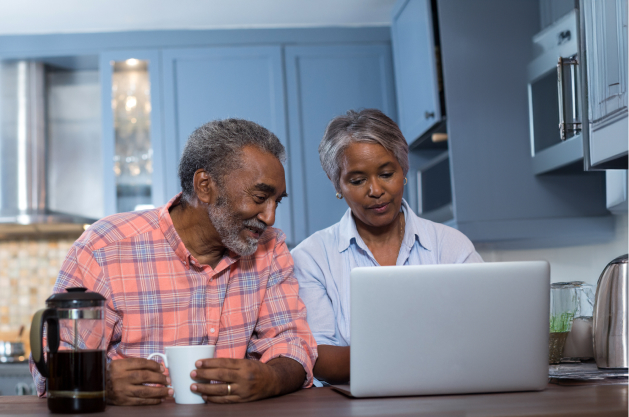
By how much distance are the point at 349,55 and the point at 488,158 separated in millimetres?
1112

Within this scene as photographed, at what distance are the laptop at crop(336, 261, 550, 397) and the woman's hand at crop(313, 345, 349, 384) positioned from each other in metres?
0.31

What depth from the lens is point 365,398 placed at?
108cm

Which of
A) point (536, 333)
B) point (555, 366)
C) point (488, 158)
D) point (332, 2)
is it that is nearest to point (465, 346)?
point (536, 333)

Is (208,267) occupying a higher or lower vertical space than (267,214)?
lower

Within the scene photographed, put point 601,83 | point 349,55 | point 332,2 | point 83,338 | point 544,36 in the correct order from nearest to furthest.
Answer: point 83,338 < point 601,83 < point 544,36 < point 332,2 < point 349,55

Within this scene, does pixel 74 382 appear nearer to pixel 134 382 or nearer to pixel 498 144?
pixel 134 382

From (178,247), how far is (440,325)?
603mm

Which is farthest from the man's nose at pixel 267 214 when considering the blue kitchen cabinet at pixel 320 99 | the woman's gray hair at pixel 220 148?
the blue kitchen cabinet at pixel 320 99

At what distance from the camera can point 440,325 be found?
1.06 meters

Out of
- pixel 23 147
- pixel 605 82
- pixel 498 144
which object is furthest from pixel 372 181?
pixel 23 147

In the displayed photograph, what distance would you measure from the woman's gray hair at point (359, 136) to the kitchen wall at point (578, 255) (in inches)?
42.6

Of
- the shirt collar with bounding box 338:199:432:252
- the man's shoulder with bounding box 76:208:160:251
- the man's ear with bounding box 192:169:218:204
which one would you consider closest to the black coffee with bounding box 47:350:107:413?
the man's shoulder with bounding box 76:208:160:251

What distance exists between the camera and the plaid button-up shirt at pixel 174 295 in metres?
1.33

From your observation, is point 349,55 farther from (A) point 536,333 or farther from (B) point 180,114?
(A) point 536,333
